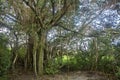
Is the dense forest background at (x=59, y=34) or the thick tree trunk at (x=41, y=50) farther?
the thick tree trunk at (x=41, y=50)

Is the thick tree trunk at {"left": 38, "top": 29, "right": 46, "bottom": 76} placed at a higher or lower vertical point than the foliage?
higher

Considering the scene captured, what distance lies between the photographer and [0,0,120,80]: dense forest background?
11242 millimetres

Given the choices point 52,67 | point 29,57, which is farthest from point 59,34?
point 29,57

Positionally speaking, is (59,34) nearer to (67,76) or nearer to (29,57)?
(29,57)

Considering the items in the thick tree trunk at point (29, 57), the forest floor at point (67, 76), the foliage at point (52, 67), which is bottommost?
the forest floor at point (67, 76)

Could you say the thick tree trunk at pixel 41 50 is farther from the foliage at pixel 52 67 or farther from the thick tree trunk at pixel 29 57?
the thick tree trunk at pixel 29 57

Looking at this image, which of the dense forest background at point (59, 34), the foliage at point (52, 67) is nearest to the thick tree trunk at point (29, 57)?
the dense forest background at point (59, 34)

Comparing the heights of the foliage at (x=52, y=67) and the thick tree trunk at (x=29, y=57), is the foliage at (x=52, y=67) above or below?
below

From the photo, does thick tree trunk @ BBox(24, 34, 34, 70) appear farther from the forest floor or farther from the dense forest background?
the forest floor

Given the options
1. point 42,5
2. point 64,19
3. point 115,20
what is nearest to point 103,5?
point 115,20

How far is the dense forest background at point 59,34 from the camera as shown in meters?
11.2

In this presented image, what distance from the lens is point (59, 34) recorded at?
12609 millimetres

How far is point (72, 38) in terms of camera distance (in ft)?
41.3

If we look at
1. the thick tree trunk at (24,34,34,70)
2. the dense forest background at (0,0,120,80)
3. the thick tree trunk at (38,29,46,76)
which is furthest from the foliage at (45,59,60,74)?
the thick tree trunk at (24,34,34,70)
